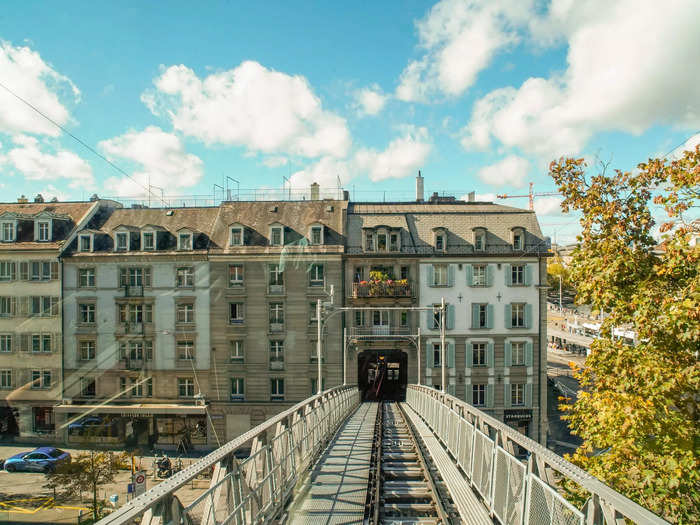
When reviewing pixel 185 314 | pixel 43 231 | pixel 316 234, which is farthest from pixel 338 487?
pixel 43 231

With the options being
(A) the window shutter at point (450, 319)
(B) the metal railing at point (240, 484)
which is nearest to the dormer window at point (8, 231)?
(B) the metal railing at point (240, 484)

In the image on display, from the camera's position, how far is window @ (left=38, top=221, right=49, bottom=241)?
28.5 metres

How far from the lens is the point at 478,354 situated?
99.0 ft

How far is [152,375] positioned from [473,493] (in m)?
27.3

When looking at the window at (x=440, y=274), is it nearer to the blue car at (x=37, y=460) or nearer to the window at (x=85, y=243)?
the blue car at (x=37, y=460)

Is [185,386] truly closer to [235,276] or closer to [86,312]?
[235,276]

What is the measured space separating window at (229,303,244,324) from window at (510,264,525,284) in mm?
18603

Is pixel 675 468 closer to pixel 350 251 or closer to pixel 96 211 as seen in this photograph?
pixel 350 251

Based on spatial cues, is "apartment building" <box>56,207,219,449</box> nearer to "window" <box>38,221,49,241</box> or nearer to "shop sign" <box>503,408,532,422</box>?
"window" <box>38,221,49,241</box>

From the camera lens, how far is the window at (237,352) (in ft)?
98.7

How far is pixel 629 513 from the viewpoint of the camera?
269cm

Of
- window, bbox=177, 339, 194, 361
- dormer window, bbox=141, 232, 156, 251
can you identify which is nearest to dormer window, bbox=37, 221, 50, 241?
dormer window, bbox=141, 232, 156, 251

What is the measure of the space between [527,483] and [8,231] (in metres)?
31.4

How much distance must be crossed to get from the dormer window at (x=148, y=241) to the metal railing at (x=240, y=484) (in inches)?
973
